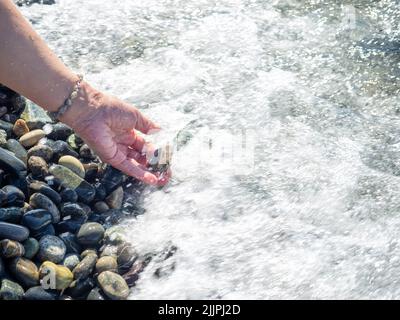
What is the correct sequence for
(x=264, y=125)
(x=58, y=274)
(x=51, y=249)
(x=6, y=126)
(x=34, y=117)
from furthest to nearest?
(x=264, y=125)
(x=34, y=117)
(x=6, y=126)
(x=51, y=249)
(x=58, y=274)

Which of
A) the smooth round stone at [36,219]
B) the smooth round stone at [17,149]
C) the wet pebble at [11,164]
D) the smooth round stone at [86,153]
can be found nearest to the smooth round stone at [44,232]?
the smooth round stone at [36,219]

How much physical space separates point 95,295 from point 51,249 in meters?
0.35

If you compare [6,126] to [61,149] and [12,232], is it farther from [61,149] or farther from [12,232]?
[12,232]

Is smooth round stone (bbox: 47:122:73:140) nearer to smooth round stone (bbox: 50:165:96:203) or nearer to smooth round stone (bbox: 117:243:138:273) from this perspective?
smooth round stone (bbox: 50:165:96:203)

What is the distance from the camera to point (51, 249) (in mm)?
2727

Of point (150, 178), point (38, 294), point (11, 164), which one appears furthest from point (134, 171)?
point (38, 294)

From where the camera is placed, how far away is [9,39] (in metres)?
2.74

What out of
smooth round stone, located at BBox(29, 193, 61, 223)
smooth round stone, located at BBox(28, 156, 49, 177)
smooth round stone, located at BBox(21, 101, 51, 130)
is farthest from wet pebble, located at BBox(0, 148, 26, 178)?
smooth round stone, located at BBox(21, 101, 51, 130)

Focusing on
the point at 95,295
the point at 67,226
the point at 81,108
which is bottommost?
the point at 95,295

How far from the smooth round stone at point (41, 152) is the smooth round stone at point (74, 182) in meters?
0.10

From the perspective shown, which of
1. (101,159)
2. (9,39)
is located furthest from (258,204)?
(9,39)

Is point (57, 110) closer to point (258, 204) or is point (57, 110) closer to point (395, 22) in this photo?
point (258, 204)

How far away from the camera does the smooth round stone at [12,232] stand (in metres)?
2.66

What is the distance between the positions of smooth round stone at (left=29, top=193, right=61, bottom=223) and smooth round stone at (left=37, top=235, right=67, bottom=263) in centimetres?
13
